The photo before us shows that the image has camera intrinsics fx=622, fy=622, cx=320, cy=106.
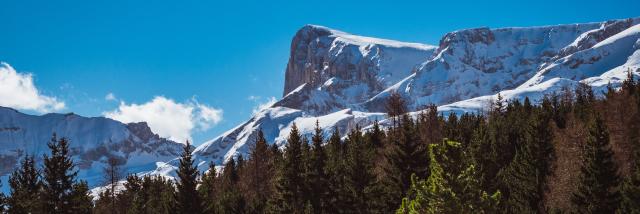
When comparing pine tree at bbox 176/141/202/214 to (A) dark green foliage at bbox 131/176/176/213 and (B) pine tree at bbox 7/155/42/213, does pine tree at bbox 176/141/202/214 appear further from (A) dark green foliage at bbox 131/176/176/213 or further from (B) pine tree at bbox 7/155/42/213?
(B) pine tree at bbox 7/155/42/213

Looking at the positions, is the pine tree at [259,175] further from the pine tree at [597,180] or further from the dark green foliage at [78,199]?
the pine tree at [597,180]

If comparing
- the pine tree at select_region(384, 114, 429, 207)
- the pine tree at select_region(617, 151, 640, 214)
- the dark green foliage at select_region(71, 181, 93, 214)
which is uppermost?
the pine tree at select_region(384, 114, 429, 207)

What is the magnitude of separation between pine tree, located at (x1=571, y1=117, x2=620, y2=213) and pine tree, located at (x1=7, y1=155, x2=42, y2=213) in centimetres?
3332

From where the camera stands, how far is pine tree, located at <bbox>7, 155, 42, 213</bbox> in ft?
128

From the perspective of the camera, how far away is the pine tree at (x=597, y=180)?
36250 millimetres

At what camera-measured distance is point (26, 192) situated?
40469 mm

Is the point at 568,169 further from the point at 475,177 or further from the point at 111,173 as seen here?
the point at 111,173

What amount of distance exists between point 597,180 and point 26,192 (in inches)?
1407

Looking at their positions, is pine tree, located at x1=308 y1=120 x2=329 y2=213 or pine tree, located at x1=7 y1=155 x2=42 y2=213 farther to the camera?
pine tree, located at x1=308 y1=120 x2=329 y2=213

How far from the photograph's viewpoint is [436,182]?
66.3 feet

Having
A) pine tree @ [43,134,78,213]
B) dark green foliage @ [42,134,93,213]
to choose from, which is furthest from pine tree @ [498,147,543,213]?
pine tree @ [43,134,78,213]

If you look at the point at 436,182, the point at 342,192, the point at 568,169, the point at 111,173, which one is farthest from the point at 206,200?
the point at 436,182

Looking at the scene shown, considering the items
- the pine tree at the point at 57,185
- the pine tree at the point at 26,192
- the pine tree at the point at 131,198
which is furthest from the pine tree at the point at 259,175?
the pine tree at the point at 57,185

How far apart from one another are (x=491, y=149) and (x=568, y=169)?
8.01m
